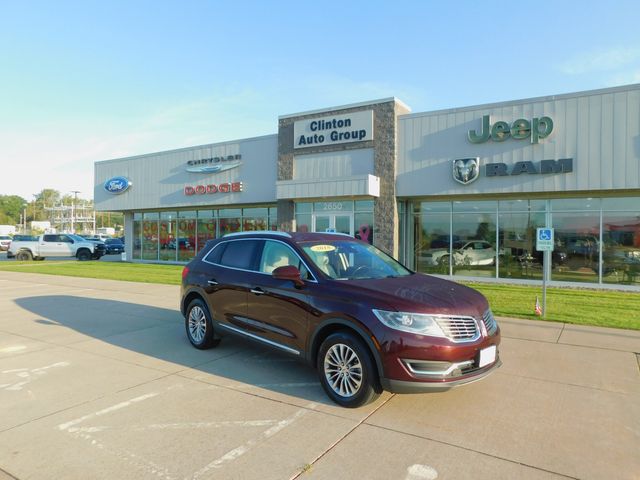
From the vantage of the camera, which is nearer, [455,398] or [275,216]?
[455,398]

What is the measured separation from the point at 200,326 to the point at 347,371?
298 cm

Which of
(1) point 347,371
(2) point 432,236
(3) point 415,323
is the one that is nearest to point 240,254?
(1) point 347,371

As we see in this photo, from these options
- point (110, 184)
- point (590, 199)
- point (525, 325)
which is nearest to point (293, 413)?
point (525, 325)

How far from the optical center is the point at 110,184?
26.2m

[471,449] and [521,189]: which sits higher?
[521,189]

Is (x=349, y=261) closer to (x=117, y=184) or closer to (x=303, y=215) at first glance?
(x=303, y=215)

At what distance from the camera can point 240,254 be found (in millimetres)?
6305

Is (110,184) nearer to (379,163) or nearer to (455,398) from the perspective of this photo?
(379,163)

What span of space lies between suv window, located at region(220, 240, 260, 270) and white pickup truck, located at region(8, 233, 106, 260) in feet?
85.4

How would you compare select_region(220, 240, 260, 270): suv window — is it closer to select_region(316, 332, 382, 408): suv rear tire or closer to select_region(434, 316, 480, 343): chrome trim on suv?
select_region(316, 332, 382, 408): suv rear tire

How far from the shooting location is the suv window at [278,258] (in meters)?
5.30

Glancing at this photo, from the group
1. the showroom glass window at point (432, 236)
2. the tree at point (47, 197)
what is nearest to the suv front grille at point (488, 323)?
the showroom glass window at point (432, 236)

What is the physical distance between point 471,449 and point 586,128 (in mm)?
12833

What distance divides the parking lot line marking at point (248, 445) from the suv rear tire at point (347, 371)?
319mm
